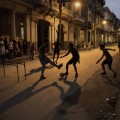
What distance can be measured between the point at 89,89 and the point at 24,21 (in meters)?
19.8

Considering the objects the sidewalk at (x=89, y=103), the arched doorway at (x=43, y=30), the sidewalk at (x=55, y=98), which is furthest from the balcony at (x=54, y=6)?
the sidewalk at (x=89, y=103)

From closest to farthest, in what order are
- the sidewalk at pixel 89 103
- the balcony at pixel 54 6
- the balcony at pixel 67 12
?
1. the sidewalk at pixel 89 103
2. the balcony at pixel 54 6
3. the balcony at pixel 67 12

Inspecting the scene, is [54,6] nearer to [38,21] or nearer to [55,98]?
[38,21]

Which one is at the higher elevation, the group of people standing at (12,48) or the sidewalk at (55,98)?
the group of people standing at (12,48)

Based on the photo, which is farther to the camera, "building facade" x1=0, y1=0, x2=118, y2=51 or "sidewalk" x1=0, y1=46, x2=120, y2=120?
"building facade" x1=0, y1=0, x2=118, y2=51

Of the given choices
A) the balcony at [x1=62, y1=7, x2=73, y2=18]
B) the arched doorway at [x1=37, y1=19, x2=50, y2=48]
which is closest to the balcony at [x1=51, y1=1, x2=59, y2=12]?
the arched doorway at [x1=37, y1=19, x2=50, y2=48]

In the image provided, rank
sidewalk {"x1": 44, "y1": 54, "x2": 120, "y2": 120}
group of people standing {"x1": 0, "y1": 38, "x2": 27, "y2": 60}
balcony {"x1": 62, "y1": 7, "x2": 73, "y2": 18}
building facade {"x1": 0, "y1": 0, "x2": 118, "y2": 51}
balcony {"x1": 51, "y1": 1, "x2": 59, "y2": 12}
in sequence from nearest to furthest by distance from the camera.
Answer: sidewalk {"x1": 44, "y1": 54, "x2": 120, "y2": 120}, group of people standing {"x1": 0, "y1": 38, "x2": 27, "y2": 60}, building facade {"x1": 0, "y1": 0, "x2": 118, "y2": 51}, balcony {"x1": 51, "y1": 1, "x2": 59, "y2": 12}, balcony {"x1": 62, "y1": 7, "x2": 73, "y2": 18}

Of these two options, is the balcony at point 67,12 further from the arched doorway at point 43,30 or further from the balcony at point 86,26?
the balcony at point 86,26

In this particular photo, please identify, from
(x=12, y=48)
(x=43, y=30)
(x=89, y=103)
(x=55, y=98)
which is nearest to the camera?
(x=89, y=103)

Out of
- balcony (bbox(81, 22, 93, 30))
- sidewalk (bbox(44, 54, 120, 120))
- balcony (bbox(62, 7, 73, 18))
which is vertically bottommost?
sidewalk (bbox(44, 54, 120, 120))

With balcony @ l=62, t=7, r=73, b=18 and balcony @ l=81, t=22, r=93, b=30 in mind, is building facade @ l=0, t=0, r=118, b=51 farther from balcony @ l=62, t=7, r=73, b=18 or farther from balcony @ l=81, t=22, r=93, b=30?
balcony @ l=81, t=22, r=93, b=30

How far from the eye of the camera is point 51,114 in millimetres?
7770

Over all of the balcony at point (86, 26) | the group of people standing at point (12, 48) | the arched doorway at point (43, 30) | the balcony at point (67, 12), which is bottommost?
the group of people standing at point (12, 48)

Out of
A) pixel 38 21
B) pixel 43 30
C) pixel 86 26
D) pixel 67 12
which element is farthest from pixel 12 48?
pixel 86 26
